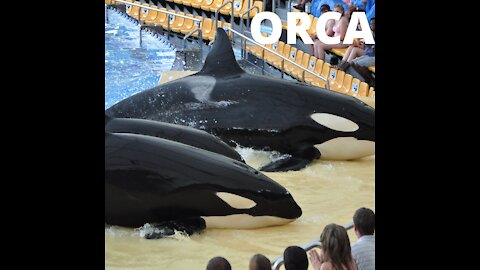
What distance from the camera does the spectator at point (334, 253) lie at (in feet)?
14.2

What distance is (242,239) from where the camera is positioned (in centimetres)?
526

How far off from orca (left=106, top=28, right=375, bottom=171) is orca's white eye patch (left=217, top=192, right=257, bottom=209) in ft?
5.16

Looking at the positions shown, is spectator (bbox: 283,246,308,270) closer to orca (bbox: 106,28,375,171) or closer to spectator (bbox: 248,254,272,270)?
spectator (bbox: 248,254,272,270)

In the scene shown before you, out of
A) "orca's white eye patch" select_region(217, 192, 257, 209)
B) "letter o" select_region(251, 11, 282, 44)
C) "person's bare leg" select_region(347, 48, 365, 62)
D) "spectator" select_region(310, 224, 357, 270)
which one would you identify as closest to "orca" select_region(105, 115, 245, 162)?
"orca's white eye patch" select_region(217, 192, 257, 209)

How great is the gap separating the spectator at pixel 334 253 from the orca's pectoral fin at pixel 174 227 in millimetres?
1121

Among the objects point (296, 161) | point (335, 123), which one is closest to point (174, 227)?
point (296, 161)

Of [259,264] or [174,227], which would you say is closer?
[259,264]

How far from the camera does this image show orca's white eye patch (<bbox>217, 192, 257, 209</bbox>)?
17.5 ft

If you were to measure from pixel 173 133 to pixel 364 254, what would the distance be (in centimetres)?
216

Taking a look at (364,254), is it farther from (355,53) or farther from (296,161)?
(355,53)

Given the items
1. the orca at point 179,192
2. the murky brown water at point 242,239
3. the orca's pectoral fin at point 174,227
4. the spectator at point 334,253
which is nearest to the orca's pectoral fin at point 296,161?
the murky brown water at point 242,239

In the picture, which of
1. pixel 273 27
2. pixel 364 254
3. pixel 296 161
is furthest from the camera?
pixel 296 161

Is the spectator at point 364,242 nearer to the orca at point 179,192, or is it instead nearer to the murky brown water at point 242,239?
the murky brown water at point 242,239
